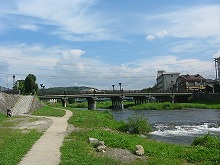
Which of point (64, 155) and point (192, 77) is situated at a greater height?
point (192, 77)

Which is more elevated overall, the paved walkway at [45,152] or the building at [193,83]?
the building at [193,83]

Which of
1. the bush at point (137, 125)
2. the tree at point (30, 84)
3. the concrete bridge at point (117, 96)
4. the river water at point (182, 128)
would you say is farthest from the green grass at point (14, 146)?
the concrete bridge at point (117, 96)

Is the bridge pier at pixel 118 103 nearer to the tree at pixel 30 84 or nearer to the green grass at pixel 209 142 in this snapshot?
the tree at pixel 30 84

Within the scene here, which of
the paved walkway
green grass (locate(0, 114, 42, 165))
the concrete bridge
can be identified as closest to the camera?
the paved walkway

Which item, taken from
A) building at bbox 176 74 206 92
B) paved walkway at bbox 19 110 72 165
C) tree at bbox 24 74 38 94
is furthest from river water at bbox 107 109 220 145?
building at bbox 176 74 206 92

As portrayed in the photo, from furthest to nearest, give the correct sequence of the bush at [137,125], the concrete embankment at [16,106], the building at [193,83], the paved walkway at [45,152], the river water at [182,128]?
the building at [193,83]
the concrete embankment at [16,106]
the bush at [137,125]
the river water at [182,128]
the paved walkway at [45,152]

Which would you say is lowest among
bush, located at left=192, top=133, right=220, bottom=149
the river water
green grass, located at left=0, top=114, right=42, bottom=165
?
the river water

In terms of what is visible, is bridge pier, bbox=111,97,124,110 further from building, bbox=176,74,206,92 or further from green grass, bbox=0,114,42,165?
green grass, bbox=0,114,42,165

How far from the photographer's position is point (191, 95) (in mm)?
112250

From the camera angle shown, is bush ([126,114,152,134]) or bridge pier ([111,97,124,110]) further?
bridge pier ([111,97,124,110])

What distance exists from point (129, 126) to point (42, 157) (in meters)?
16.2

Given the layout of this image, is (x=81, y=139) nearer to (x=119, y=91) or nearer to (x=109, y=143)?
(x=109, y=143)

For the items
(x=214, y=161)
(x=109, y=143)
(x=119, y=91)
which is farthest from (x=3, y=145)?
(x=119, y=91)

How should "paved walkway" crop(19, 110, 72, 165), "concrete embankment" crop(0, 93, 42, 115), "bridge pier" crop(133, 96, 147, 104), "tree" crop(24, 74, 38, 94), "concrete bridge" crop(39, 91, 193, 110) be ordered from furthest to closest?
"bridge pier" crop(133, 96, 147, 104) < "concrete bridge" crop(39, 91, 193, 110) < "tree" crop(24, 74, 38, 94) < "concrete embankment" crop(0, 93, 42, 115) < "paved walkway" crop(19, 110, 72, 165)
